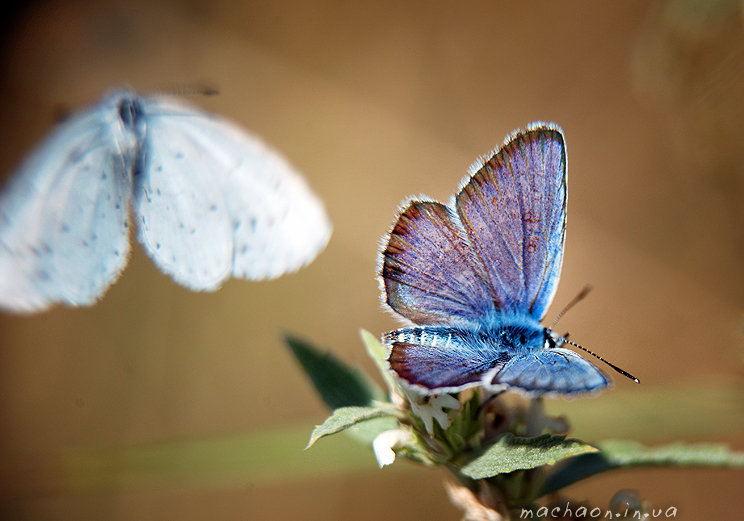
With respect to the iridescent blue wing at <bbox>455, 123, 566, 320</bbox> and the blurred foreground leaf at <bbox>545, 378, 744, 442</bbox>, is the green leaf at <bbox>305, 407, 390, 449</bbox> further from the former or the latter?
the blurred foreground leaf at <bbox>545, 378, 744, 442</bbox>

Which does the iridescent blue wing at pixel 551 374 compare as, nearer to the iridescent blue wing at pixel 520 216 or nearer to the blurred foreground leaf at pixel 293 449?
the iridescent blue wing at pixel 520 216

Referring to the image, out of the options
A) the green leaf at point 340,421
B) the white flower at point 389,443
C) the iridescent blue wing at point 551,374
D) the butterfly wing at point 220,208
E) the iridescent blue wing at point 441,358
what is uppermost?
the butterfly wing at point 220,208

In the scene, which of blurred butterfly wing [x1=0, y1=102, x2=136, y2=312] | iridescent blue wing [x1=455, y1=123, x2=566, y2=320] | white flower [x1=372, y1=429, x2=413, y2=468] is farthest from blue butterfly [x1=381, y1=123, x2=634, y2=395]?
blurred butterfly wing [x1=0, y1=102, x2=136, y2=312]

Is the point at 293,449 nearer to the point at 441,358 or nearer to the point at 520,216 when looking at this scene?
the point at 441,358

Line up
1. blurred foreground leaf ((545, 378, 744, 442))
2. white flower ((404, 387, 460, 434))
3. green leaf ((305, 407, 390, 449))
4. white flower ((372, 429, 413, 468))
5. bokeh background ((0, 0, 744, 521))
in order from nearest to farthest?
green leaf ((305, 407, 390, 449))
white flower ((372, 429, 413, 468))
white flower ((404, 387, 460, 434))
blurred foreground leaf ((545, 378, 744, 442))
bokeh background ((0, 0, 744, 521))

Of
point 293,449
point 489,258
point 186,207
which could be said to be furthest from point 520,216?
point 293,449

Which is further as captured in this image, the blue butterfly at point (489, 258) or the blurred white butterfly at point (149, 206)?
the blurred white butterfly at point (149, 206)

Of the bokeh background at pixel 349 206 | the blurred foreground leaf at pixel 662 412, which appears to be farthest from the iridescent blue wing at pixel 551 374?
the bokeh background at pixel 349 206
